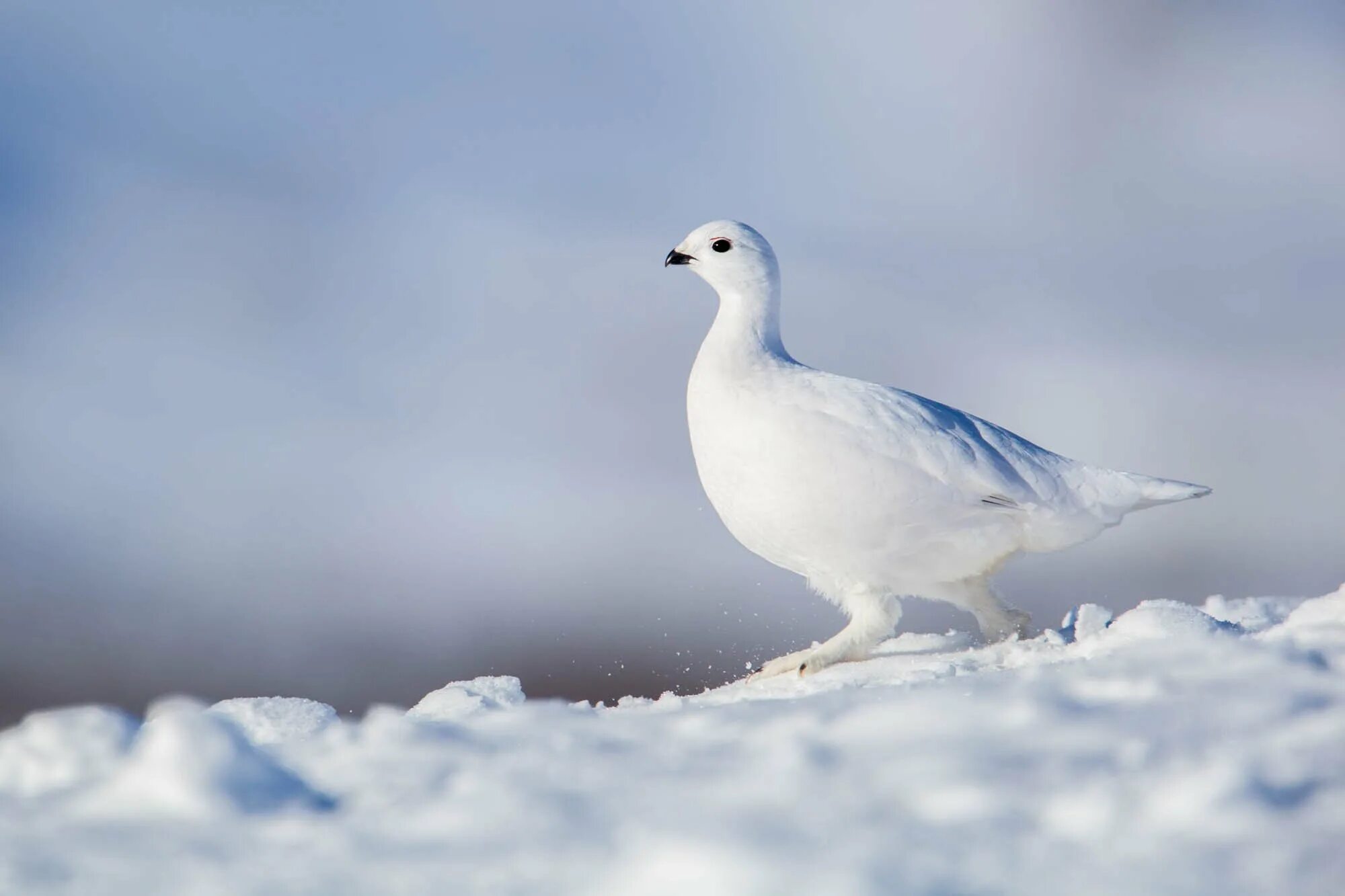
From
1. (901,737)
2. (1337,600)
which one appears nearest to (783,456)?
(1337,600)

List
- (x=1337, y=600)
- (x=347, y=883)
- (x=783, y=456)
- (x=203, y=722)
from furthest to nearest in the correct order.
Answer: (x=783, y=456)
(x=1337, y=600)
(x=203, y=722)
(x=347, y=883)

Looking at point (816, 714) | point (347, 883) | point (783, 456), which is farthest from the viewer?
point (783, 456)

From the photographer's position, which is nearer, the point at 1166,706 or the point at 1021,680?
the point at 1166,706

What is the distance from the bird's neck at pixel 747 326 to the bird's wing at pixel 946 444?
40 centimetres

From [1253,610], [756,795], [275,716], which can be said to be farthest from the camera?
[1253,610]

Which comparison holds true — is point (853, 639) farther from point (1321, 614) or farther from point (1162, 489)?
point (1321, 614)

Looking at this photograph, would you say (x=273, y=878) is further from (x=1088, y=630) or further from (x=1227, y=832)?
(x=1088, y=630)

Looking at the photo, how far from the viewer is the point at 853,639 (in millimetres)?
5730

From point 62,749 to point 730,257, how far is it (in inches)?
172

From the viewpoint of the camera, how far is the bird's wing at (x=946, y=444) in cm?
553

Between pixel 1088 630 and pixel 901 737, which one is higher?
pixel 1088 630

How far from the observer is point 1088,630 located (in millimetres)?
5641

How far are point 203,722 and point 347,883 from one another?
61 cm

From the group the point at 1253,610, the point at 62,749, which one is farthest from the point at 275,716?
the point at 1253,610
